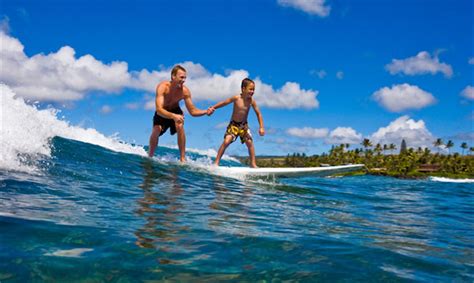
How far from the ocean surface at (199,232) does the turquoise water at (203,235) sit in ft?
0.04

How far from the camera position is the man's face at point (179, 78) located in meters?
9.12

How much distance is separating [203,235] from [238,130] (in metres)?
6.82

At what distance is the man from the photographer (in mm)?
9109

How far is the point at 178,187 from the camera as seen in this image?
6.58 meters

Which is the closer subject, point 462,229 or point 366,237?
point 366,237

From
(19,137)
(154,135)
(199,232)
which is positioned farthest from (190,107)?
(199,232)

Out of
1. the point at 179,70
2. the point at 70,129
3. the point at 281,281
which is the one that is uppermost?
the point at 179,70

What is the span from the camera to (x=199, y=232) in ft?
12.0

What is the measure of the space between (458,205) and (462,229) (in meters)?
2.96

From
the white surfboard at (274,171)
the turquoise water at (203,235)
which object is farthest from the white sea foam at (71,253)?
the white surfboard at (274,171)

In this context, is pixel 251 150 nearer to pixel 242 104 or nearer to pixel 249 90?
pixel 242 104

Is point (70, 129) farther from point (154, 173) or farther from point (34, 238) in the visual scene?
point (34, 238)

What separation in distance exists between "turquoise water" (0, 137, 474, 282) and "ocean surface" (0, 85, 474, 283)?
0.01 m

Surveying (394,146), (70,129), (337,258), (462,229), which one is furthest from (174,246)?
(394,146)
